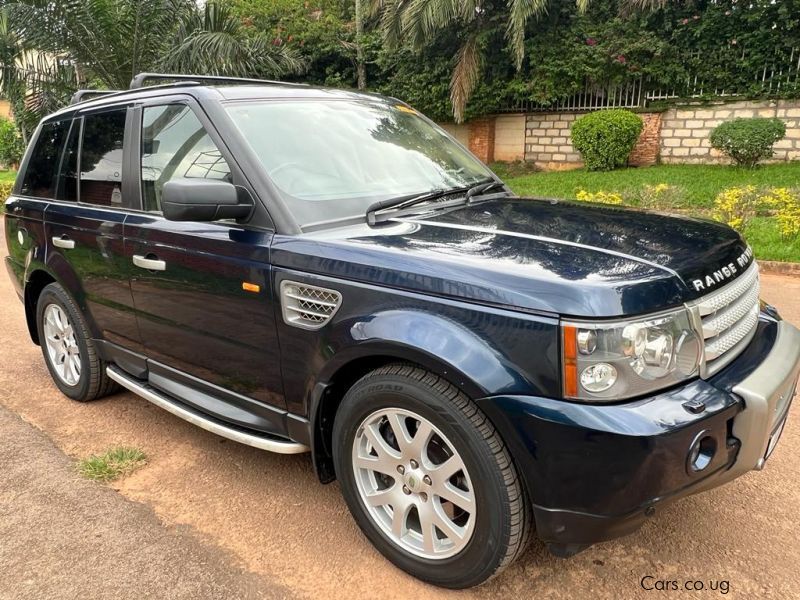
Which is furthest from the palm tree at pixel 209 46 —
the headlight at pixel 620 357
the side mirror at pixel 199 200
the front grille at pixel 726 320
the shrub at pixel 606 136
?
the headlight at pixel 620 357

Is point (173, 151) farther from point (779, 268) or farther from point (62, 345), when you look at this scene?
point (779, 268)

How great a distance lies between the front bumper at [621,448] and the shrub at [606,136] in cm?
1366

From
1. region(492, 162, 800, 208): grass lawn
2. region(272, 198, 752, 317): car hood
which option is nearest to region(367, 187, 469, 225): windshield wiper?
region(272, 198, 752, 317): car hood

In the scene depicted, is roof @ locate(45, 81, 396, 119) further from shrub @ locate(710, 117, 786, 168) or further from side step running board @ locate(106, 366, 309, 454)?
shrub @ locate(710, 117, 786, 168)

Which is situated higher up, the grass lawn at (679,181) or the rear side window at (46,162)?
the rear side window at (46,162)

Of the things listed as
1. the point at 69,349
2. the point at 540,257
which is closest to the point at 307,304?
the point at 540,257

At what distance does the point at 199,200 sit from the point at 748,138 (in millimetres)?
13292

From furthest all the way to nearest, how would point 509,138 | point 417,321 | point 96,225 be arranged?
point 509,138 < point 96,225 < point 417,321

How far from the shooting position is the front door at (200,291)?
2787 millimetres

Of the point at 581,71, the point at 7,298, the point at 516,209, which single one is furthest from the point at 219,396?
the point at 581,71

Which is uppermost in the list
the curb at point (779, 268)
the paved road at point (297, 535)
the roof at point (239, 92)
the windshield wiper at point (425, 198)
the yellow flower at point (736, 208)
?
the roof at point (239, 92)

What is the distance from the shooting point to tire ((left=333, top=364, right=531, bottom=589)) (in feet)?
7.06

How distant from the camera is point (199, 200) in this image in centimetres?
259

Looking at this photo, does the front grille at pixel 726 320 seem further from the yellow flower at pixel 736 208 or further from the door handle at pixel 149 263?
the yellow flower at pixel 736 208
